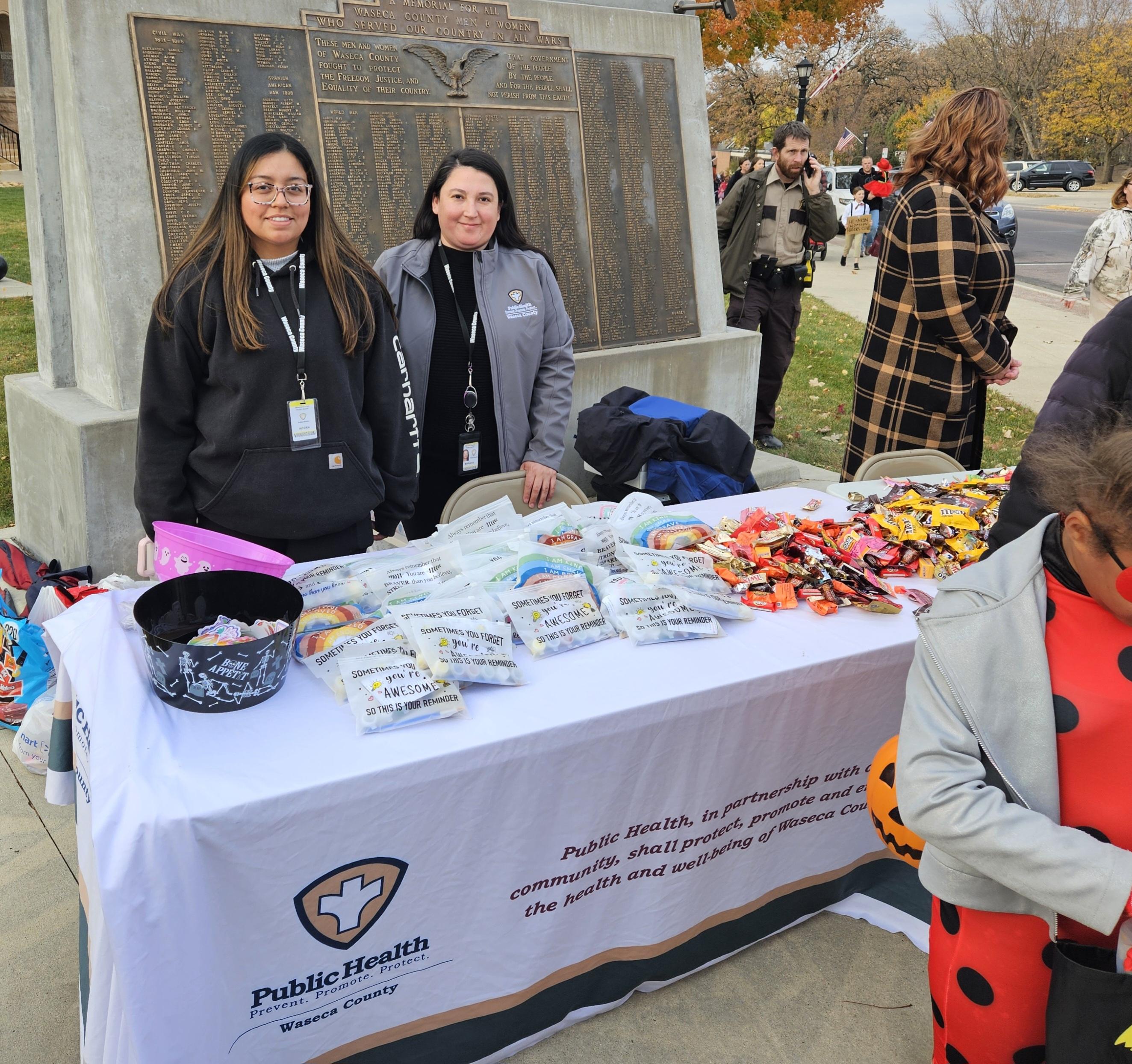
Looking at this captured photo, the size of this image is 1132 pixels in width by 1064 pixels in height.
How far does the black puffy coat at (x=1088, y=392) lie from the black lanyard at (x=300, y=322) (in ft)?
5.75

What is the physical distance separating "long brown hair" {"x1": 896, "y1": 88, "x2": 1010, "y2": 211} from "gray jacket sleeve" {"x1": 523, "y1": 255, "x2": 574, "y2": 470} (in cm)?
141

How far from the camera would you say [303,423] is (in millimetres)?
2559

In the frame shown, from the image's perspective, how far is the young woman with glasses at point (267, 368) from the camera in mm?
2459

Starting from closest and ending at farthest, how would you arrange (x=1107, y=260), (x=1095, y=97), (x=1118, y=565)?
(x=1118, y=565) < (x=1107, y=260) < (x=1095, y=97)

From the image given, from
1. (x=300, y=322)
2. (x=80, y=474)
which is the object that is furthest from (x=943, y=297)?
(x=80, y=474)

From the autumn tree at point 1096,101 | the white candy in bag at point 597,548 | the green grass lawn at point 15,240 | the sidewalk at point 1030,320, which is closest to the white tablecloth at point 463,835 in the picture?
the white candy in bag at point 597,548

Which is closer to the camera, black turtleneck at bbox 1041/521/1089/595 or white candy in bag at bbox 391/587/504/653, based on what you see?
black turtleneck at bbox 1041/521/1089/595

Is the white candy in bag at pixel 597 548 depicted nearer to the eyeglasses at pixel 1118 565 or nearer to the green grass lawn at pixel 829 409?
the eyeglasses at pixel 1118 565

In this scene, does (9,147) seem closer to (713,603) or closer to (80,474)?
(80,474)

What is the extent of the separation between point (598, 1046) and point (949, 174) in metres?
3.16

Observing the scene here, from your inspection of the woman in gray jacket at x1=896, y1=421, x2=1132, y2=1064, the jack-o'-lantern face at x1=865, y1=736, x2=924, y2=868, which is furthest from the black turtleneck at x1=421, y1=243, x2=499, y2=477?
the woman in gray jacket at x1=896, y1=421, x2=1132, y2=1064

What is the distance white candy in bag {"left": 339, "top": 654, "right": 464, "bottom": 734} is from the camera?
1.80 meters

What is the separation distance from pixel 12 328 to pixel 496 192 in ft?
23.2

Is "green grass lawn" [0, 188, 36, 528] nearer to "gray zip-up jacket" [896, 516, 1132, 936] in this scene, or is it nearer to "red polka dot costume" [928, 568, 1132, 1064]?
"gray zip-up jacket" [896, 516, 1132, 936]
